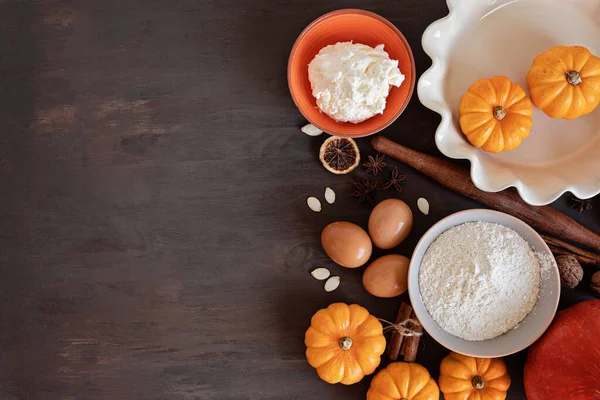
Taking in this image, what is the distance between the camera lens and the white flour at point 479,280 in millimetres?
1231

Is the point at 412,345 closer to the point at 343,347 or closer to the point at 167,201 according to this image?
the point at 343,347

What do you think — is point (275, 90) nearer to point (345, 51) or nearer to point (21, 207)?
point (345, 51)

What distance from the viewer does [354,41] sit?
1.32 m

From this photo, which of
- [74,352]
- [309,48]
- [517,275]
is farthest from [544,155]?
[74,352]

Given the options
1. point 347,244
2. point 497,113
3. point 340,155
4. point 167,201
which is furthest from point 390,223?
point 167,201

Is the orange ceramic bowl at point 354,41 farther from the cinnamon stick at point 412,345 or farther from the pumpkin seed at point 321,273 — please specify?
the cinnamon stick at point 412,345

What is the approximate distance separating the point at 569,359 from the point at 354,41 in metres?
0.93

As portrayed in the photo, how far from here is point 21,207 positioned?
1429 millimetres

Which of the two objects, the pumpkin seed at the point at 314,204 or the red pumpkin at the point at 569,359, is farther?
the pumpkin seed at the point at 314,204

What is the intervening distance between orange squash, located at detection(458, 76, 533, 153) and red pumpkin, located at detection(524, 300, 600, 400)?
17.1 inches

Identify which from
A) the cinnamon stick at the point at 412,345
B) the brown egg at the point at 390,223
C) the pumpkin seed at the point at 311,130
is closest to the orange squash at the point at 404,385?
the cinnamon stick at the point at 412,345

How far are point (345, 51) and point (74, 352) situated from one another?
1.09 metres

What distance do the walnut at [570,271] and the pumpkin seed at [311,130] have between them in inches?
27.5

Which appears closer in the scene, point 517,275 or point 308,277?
point 517,275
